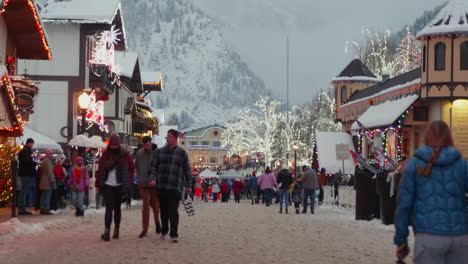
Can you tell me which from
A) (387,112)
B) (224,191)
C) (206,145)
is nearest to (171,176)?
(387,112)

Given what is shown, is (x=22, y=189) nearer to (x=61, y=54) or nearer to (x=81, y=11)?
(x=61, y=54)

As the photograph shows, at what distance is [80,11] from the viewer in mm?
40500

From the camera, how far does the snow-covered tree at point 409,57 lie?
84.1m

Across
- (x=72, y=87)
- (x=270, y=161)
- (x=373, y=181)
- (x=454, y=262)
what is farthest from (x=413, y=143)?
(x=270, y=161)

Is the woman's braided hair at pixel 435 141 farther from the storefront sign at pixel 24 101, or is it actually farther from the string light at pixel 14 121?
the storefront sign at pixel 24 101

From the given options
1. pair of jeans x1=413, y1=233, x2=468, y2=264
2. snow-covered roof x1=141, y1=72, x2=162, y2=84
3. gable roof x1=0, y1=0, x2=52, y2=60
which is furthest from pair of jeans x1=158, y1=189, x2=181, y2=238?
snow-covered roof x1=141, y1=72, x2=162, y2=84

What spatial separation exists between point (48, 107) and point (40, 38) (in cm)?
1415

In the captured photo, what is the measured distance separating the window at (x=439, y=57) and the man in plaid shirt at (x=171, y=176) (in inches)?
1149

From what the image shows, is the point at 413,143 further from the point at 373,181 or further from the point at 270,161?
the point at 270,161

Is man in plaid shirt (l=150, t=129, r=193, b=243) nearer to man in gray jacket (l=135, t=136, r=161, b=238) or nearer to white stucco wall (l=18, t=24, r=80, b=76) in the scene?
man in gray jacket (l=135, t=136, r=161, b=238)

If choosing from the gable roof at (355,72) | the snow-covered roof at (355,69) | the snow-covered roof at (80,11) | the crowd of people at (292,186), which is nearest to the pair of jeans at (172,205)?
the crowd of people at (292,186)

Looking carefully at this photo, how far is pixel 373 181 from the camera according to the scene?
21.2 metres

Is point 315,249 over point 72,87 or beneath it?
beneath

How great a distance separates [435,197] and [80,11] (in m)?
36.2
